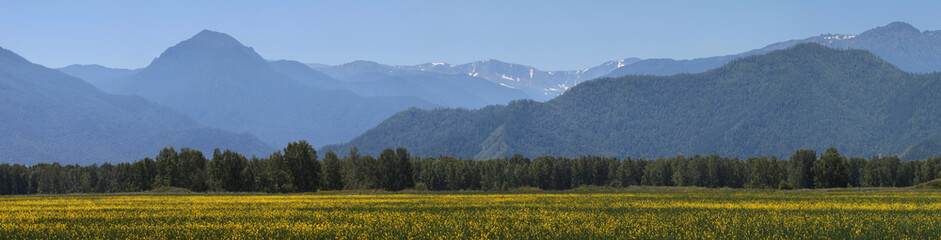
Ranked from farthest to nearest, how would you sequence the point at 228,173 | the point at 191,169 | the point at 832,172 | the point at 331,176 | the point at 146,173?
the point at 146,173 < the point at 832,172 < the point at 191,169 < the point at 331,176 < the point at 228,173

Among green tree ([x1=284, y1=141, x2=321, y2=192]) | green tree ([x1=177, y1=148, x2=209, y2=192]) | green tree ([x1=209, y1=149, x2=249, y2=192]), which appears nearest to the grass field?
green tree ([x1=284, y1=141, x2=321, y2=192])

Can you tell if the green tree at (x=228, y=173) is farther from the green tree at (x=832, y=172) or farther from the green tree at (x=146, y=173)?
the green tree at (x=832, y=172)

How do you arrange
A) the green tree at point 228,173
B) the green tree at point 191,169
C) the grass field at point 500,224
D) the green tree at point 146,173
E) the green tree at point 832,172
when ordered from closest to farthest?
the grass field at point 500,224
the green tree at point 228,173
the green tree at point 191,169
the green tree at point 832,172
the green tree at point 146,173

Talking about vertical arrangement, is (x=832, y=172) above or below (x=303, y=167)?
below

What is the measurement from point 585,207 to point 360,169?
11313 centimetres

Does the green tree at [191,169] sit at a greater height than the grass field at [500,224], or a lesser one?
greater

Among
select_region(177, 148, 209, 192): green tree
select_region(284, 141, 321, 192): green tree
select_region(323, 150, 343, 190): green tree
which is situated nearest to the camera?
select_region(284, 141, 321, 192): green tree

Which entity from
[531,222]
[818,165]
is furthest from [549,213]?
[818,165]

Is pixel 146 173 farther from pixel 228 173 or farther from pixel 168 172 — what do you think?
pixel 228 173

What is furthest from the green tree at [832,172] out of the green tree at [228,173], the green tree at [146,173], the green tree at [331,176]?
the green tree at [146,173]

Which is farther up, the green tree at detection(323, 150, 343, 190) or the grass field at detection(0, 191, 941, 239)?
the green tree at detection(323, 150, 343, 190)

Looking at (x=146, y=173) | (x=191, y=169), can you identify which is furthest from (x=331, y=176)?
(x=146, y=173)

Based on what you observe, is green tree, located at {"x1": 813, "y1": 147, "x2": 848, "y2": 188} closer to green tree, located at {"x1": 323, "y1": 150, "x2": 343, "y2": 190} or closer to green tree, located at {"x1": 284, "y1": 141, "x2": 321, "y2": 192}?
green tree, located at {"x1": 323, "y1": 150, "x2": 343, "y2": 190}

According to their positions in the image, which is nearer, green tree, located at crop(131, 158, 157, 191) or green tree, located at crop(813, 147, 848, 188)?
green tree, located at crop(813, 147, 848, 188)
